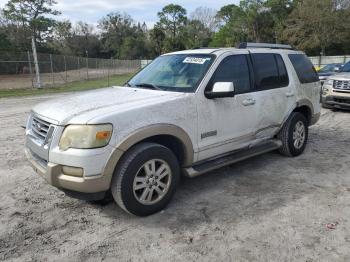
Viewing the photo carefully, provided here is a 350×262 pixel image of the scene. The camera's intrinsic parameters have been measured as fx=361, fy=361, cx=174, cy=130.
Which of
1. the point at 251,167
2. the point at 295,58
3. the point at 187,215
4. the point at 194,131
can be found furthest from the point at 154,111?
the point at 295,58

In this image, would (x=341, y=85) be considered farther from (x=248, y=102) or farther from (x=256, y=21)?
(x=256, y=21)

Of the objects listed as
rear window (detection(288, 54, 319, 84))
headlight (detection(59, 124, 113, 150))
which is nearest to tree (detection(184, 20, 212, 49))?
rear window (detection(288, 54, 319, 84))

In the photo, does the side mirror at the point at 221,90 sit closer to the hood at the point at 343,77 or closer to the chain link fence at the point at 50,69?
the hood at the point at 343,77

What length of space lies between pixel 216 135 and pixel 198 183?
813 mm

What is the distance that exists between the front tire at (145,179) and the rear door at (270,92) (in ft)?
5.87

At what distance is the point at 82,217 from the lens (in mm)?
3998

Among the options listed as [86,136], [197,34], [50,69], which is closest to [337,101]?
[86,136]

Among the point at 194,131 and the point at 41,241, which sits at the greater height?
the point at 194,131

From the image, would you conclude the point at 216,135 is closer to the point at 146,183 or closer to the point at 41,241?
the point at 146,183

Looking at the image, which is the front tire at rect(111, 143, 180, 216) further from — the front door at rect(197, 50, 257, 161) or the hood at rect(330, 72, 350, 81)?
the hood at rect(330, 72, 350, 81)

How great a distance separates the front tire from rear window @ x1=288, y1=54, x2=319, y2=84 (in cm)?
315

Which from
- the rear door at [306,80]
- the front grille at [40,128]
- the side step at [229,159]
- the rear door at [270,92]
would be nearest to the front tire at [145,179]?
the side step at [229,159]

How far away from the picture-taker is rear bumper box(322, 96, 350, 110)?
10.1 metres

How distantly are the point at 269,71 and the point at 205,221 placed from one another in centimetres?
273
